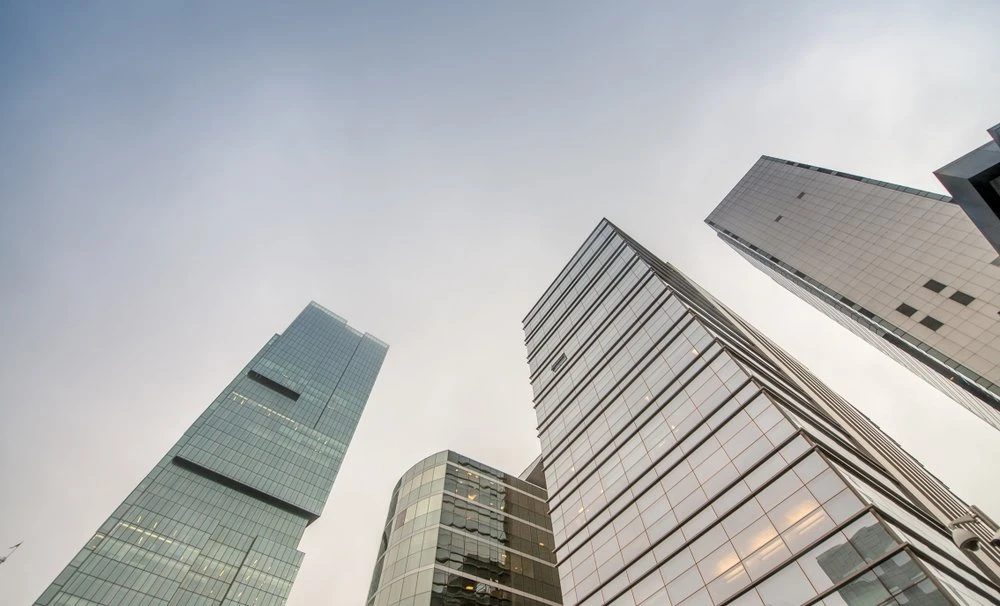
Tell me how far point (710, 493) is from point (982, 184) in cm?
1906

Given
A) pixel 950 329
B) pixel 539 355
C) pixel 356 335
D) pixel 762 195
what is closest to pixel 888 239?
pixel 950 329

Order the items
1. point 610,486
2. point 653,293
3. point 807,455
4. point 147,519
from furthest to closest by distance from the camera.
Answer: point 147,519 → point 653,293 → point 610,486 → point 807,455

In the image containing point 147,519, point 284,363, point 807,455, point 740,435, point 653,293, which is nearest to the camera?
point 807,455

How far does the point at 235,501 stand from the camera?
363ft

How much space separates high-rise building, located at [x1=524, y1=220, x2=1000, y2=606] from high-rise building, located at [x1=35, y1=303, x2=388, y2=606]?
88.8m

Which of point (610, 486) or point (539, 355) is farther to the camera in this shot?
point (539, 355)

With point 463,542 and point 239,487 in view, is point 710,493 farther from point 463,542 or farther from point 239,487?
point 239,487

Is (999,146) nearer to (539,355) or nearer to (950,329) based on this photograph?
(950,329)

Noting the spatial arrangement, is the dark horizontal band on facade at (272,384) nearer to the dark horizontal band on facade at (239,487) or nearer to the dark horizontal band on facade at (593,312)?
the dark horizontal band on facade at (239,487)

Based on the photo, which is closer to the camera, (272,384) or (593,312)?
(593,312)

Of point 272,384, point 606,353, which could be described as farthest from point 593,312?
point 272,384

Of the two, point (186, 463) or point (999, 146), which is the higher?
point (186, 463)

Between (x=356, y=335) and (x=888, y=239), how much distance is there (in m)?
166

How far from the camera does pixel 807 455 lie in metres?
23.7
